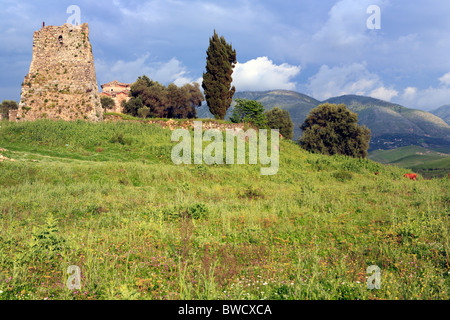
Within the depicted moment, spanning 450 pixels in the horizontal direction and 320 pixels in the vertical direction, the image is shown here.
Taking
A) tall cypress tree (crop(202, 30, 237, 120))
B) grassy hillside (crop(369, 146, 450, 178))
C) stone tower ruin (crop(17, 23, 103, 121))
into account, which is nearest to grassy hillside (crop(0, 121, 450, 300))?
stone tower ruin (crop(17, 23, 103, 121))

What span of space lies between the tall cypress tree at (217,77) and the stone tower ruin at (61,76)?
14.5 metres

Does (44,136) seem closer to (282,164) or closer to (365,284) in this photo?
(282,164)

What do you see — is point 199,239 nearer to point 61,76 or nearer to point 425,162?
point 61,76

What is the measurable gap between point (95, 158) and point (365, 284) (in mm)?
17897

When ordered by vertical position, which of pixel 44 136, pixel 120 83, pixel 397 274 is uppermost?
pixel 120 83

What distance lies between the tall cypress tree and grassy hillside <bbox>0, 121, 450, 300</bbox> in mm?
21967

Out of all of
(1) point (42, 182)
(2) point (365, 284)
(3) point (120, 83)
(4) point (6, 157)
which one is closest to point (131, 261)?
(2) point (365, 284)

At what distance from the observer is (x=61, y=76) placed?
27516mm

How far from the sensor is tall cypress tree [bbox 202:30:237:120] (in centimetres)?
3603

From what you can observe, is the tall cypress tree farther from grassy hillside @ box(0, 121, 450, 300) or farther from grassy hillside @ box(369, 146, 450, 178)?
grassy hillside @ box(369, 146, 450, 178)

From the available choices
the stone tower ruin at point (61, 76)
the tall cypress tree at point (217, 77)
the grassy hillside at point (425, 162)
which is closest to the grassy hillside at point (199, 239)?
the stone tower ruin at point (61, 76)

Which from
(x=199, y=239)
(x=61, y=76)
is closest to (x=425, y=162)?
(x=61, y=76)

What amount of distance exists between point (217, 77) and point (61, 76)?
17991mm

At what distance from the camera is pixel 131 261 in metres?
5.11
